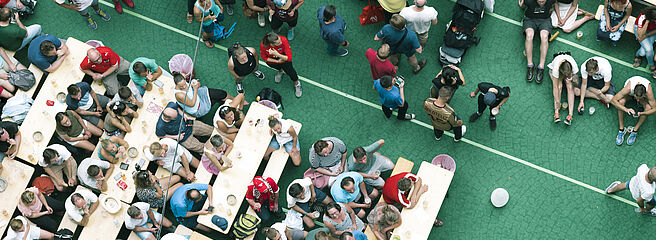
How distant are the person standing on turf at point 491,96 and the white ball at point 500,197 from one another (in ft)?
4.17

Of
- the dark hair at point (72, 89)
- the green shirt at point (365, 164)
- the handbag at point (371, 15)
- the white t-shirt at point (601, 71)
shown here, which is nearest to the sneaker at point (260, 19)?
the handbag at point (371, 15)

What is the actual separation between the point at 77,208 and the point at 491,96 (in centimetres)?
709

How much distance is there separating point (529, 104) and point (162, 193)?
6.80 metres

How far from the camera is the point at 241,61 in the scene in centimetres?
1155

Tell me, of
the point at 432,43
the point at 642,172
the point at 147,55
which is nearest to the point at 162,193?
the point at 147,55

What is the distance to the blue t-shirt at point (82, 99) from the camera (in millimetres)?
11812

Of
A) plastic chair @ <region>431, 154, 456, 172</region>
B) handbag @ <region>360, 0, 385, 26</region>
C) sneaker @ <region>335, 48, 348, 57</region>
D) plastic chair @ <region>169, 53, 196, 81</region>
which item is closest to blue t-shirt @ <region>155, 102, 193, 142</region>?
plastic chair @ <region>169, 53, 196, 81</region>

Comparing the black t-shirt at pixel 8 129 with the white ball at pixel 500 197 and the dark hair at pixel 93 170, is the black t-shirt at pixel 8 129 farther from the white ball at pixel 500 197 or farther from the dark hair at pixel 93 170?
the white ball at pixel 500 197

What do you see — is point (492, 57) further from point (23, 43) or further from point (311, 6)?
point (23, 43)

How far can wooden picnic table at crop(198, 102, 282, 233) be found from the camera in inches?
445

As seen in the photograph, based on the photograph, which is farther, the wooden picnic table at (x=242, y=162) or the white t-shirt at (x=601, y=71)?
the white t-shirt at (x=601, y=71)

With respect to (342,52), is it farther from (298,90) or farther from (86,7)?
(86,7)

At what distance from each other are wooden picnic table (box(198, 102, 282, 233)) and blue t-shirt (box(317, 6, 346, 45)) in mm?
1670

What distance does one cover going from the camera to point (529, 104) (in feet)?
41.0
